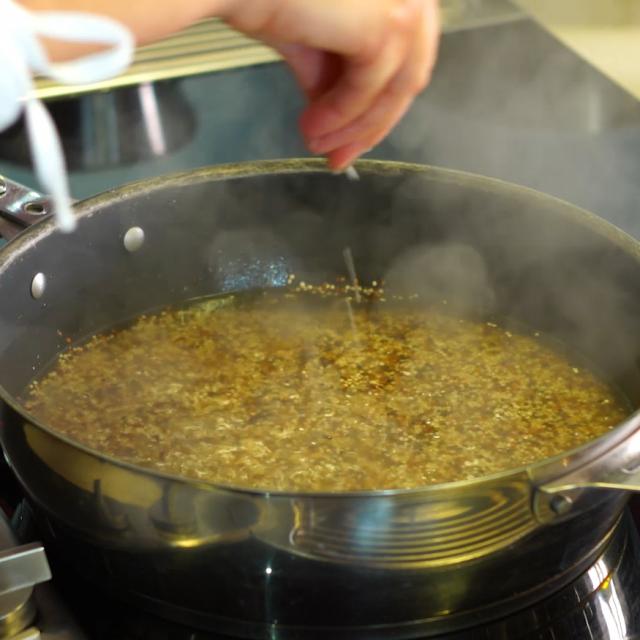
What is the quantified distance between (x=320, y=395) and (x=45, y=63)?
0.71 m

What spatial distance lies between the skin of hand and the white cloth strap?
0.10 meters

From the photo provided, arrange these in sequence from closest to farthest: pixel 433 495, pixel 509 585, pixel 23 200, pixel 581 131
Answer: pixel 433 495, pixel 509 585, pixel 23 200, pixel 581 131

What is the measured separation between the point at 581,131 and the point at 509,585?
0.87 metres

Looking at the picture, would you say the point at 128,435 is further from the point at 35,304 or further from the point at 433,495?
the point at 433,495

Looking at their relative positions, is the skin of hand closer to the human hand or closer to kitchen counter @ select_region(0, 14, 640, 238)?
the human hand

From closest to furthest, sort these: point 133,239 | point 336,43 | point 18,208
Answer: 1. point 336,43
2. point 18,208
3. point 133,239

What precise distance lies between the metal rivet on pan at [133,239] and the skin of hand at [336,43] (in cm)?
41

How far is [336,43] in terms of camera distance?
63 cm

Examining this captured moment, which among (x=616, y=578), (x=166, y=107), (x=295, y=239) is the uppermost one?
(x=166, y=107)

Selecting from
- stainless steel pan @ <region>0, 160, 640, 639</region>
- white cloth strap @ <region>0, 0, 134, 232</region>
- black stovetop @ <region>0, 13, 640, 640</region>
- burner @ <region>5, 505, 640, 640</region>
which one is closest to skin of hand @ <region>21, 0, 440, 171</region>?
white cloth strap @ <region>0, 0, 134, 232</region>

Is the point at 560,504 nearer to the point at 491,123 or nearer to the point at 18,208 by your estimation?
the point at 18,208

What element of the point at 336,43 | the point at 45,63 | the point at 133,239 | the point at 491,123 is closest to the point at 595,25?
the point at 491,123

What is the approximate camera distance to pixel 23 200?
1.00m

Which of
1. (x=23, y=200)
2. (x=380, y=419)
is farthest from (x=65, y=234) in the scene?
(x=380, y=419)
